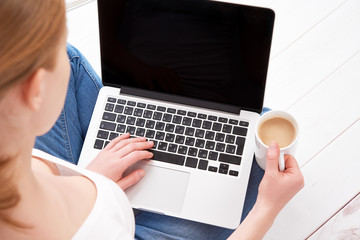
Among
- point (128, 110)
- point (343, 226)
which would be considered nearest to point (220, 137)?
point (128, 110)

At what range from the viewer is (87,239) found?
2.36 feet

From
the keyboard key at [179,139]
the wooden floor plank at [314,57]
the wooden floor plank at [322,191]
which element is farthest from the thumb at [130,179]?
the wooden floor plank at [314,57]

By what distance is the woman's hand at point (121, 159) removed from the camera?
0.96 metres

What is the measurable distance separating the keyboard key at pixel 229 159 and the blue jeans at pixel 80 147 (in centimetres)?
6

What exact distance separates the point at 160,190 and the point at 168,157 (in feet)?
0.24

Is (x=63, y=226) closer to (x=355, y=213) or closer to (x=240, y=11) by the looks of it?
(x=240, y=11)

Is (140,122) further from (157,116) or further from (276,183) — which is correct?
(276,183)

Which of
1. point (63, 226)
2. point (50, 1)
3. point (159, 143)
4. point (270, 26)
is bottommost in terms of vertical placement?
point (159, 143)

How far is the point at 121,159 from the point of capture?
38.1 inches

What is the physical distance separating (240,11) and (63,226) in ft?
1.69

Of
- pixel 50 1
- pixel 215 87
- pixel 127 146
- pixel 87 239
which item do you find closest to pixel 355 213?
pixel 215 87

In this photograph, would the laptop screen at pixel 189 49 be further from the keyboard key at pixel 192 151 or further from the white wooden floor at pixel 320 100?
the white wooden floor at pixel 320 100

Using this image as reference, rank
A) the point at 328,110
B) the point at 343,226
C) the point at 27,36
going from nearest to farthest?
1. the point at 27,36
2. the point at 343,226
3. the point at 328,110

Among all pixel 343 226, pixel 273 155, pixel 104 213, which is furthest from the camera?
pixel 343 226
